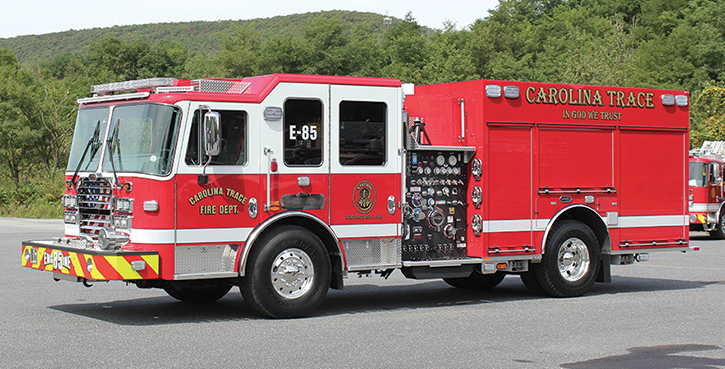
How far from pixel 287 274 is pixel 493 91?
3.77 meters

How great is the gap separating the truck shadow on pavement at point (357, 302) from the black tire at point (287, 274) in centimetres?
40

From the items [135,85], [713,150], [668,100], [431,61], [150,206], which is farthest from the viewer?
[431,61]

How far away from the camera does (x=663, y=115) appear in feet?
44.4

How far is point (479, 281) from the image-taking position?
1362 centimetres

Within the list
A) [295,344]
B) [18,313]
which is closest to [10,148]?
[18,313]

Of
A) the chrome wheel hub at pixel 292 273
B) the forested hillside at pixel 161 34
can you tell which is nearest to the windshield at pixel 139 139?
the chrome wheel hub at pixel 292 273

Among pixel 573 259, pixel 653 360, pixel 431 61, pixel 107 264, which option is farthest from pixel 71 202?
pixel 431 61

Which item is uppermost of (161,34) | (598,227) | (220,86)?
(161,34)

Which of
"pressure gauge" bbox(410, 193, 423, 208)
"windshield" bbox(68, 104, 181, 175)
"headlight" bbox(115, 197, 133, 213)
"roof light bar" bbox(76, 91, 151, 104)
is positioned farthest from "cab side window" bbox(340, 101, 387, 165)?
"headlight" bbox(115, 197, 133, 213)

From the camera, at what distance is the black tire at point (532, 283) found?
1254 centimetres

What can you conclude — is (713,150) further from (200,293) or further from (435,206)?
(200,293)

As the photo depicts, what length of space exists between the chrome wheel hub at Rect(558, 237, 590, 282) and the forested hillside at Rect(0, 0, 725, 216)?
26.4m

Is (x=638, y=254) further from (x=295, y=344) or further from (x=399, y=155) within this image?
(x=295, y=344)

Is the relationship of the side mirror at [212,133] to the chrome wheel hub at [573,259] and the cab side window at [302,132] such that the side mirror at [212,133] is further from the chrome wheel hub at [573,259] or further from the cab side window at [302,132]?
the chrome wheel hub at [573,259]
